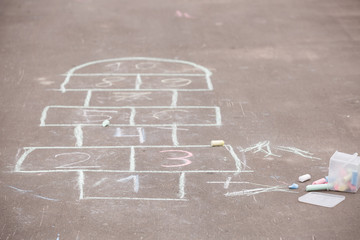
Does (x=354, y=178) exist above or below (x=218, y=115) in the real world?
above

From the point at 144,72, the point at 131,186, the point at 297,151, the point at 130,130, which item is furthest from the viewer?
the point at 144,72

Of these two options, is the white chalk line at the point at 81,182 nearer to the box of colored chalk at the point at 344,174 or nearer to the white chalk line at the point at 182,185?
the white chalk line at the point at 182,185

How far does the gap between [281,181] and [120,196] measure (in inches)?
71.7

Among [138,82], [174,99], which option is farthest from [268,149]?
[138,82]

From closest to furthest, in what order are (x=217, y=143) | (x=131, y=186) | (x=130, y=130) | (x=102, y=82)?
(x=131, y=186) < (x=217, y=143) < (x=130, y=130) < (x=102, y=82)

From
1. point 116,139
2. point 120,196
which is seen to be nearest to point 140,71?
point 116,139

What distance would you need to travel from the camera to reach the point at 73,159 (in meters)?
7.25

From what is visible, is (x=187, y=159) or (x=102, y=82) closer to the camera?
(x=187, y=159)

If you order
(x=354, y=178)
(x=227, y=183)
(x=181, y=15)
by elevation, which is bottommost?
(x=181, y=15)

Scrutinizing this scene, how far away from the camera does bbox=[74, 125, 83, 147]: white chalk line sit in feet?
25.0

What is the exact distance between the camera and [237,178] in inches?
269

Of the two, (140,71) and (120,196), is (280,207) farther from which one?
(140,71)

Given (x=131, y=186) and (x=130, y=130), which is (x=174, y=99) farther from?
(x=131, y=186)

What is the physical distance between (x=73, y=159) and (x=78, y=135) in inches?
25.5
